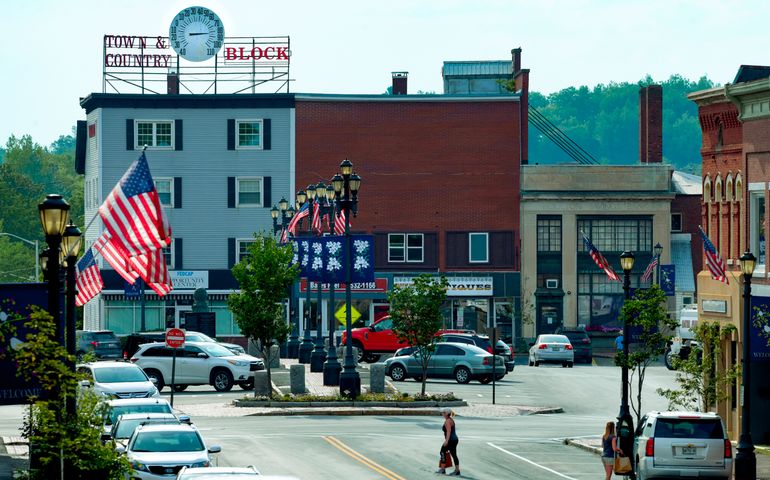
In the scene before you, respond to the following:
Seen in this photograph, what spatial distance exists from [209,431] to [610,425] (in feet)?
42.1

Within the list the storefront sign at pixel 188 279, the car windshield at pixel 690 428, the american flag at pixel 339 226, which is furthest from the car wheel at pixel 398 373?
the storefront sign at pixel 188 279

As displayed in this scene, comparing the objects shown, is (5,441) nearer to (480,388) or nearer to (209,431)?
(209,431)

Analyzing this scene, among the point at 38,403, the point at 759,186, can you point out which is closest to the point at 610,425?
the point at 759,186

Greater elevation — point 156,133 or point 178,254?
point 156,133

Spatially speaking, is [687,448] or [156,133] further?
[156,133]

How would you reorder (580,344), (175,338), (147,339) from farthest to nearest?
(580,344) < (147,339) < (175,338)

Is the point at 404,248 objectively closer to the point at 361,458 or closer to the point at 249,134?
the point at 249,134

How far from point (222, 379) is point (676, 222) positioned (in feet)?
139

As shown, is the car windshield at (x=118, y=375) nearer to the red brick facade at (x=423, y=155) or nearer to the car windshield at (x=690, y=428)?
the car windshield at (x=690, y=428)

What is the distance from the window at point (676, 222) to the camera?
87.1 m

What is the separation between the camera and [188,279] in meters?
82.1

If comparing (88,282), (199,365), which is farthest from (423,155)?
(88,282)

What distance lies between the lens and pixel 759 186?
3934 centimetres

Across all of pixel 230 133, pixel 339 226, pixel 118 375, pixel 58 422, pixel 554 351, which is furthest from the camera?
pixel 230 133
